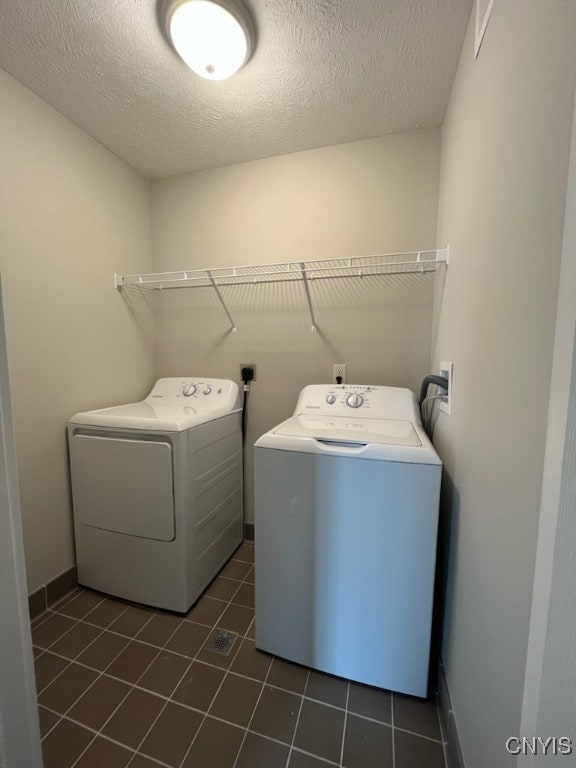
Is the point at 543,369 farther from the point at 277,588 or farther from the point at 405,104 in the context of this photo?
the point at 405,104

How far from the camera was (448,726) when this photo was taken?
908 mm

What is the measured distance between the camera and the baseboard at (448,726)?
2.73 feet

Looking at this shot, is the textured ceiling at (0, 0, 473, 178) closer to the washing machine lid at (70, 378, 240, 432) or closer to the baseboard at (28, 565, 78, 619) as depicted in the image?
the washing machine lid at (70, 378, 240, 432)

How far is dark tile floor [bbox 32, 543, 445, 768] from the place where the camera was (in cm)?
89

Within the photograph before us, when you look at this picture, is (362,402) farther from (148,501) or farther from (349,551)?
(148,501)

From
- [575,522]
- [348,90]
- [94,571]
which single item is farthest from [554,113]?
[94,571]

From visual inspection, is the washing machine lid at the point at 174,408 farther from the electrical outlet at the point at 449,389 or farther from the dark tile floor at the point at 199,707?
the electrical outlet at the point at 449,389

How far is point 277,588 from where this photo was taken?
115 centimetres

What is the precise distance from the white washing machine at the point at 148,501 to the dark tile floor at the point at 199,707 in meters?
0.19

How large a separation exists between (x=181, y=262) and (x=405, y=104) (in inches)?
59.8

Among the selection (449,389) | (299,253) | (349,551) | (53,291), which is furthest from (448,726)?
(53,291)

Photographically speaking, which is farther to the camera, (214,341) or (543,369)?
(214,341)

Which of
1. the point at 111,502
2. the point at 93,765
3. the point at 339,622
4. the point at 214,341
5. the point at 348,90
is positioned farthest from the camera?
the point at 214,341

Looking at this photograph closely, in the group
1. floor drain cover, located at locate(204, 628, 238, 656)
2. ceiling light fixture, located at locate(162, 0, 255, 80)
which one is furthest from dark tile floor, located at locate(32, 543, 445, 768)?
ceiling light fixture, located at locate(162, 0, 255, 80)
